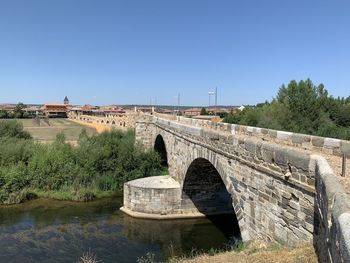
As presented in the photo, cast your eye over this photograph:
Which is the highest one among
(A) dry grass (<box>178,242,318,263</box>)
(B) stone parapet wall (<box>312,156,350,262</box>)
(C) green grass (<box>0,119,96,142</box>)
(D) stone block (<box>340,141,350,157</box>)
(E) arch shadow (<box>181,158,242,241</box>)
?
(D) stone block (<box>340,141,350,157</box>)

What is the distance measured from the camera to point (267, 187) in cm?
858

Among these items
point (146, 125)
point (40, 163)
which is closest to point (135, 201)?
point (40, 163)

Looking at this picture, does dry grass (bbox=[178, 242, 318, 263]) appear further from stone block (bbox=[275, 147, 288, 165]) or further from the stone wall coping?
the stone wall coping

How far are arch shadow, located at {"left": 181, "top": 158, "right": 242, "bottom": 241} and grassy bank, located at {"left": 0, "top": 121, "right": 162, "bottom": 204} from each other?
23.9 ft

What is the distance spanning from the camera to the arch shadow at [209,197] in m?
20.6

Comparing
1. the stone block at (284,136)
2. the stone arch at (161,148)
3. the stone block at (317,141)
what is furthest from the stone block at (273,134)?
the stone arch at (161,148)

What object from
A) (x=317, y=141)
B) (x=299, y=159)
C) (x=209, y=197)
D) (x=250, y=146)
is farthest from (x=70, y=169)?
(x=299, y=159)

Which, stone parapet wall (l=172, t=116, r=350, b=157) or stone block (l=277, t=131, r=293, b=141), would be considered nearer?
stone parapet wall (l=172, t=116, r=350, b=157)

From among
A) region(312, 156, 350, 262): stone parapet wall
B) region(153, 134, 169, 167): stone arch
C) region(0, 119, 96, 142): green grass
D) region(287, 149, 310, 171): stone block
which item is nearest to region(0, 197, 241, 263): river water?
region(287, 149, 310, 171): stone block

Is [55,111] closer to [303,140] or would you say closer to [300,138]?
[300,138]

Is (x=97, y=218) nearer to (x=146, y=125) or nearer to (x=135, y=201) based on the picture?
(x=135, y=201)

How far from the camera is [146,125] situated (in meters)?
33.5

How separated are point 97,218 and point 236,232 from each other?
7944mm

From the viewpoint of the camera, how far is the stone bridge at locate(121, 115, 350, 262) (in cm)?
452
